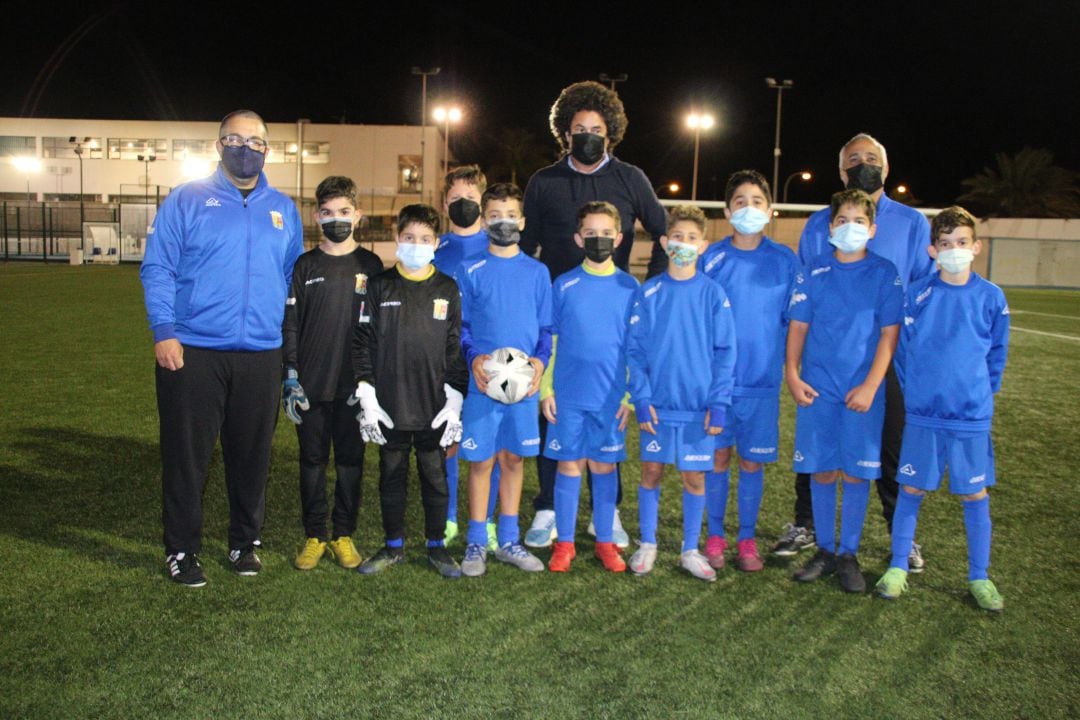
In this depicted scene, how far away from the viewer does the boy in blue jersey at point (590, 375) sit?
15.3 ft

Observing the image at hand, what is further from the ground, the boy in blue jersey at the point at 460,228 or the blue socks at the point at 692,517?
the boy in blue jersey at the point at 460,228

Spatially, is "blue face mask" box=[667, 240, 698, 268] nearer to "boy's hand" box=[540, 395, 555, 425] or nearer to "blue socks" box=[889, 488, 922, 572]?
"boy's hand" box=[540, 395, 555, 425]

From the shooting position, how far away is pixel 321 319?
15.0 feet

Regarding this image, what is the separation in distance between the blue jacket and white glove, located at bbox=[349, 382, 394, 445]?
0.53 m

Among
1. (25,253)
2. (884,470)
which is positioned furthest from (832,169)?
(884,470)

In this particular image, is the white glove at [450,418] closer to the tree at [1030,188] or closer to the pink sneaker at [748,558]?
the pink sneaker at [748,558]

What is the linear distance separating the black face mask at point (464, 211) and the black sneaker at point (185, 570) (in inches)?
84.3

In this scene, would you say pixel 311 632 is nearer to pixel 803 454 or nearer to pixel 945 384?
pixel 803 454

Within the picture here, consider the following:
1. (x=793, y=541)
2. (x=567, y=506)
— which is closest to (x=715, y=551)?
(x=793, y=541)

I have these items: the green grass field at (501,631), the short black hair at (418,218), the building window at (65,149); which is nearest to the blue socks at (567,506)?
the green grass field at (501,631)

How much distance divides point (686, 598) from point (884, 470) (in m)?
1.65

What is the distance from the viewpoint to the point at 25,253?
127 feet

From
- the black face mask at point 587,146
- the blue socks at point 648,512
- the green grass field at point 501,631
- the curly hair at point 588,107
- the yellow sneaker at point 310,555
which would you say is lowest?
the green grass field at point 501,631

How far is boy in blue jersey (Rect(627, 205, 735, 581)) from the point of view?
14.8ft
